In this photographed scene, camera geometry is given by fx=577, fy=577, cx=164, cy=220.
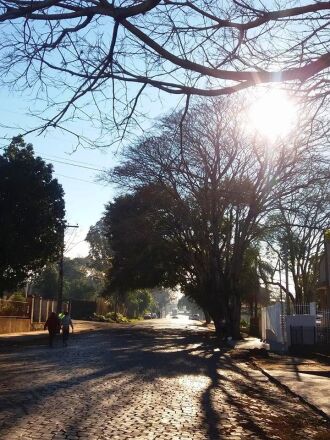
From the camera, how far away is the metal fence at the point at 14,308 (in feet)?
107

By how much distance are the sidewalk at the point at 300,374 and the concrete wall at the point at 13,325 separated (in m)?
→ 13.4

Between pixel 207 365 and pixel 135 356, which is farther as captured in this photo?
pixel 135 356

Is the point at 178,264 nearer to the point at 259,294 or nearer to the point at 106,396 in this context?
the point at 259,294

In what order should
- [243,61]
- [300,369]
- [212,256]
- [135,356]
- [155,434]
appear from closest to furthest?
1. [155,434]
2. [243,61]
3. [300,369]
4. [135,356]
5. [212,256]

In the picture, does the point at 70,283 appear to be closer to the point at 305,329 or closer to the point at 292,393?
the point at 305,329

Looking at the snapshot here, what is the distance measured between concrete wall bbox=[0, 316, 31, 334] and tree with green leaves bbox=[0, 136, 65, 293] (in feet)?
6.02

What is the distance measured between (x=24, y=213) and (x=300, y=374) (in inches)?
777

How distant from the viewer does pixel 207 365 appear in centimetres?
1820

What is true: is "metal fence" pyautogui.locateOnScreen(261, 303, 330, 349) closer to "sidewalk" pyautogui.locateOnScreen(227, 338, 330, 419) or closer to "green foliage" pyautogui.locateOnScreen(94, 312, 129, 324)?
"sidewalk" pyautogui.locateOnScreen(227, 338, 330, 419)

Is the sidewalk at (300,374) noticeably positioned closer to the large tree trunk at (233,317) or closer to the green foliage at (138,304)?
the large tree trunk at (233,317)

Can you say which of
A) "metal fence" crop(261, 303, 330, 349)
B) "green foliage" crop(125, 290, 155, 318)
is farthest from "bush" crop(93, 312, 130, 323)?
"metal fence" crop(261, 303, 330, 349)

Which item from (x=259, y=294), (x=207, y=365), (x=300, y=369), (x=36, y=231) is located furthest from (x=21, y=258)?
Result: (x=259, y=294)

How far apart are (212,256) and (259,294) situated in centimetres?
2905

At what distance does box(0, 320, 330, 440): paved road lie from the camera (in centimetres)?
754
